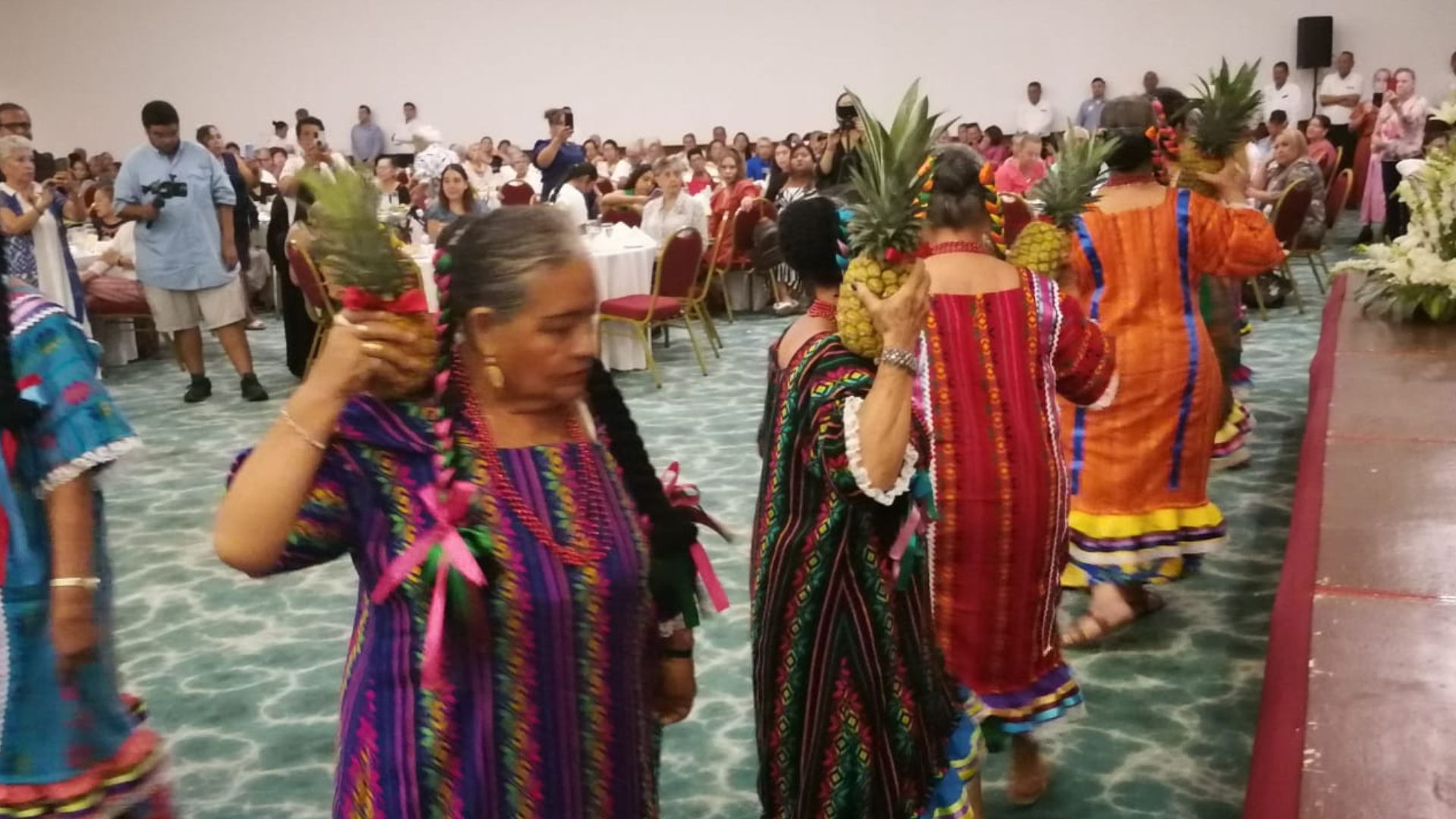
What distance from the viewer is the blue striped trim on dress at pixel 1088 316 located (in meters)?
3.39

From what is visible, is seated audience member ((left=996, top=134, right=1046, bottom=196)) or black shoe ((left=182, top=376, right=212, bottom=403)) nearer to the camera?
black shoe ((left=182, top=376, right=212, bottom=403))

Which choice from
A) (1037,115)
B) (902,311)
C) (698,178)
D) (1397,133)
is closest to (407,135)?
(698,178)

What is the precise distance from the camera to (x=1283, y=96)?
1502cm

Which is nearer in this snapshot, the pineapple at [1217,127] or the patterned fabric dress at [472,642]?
the patterned fabric dress at [472,642]

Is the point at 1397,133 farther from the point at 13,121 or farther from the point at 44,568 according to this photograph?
the point at 44,568

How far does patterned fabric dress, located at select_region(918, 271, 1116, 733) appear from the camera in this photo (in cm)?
244

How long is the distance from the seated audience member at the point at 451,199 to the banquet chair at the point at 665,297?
100cm

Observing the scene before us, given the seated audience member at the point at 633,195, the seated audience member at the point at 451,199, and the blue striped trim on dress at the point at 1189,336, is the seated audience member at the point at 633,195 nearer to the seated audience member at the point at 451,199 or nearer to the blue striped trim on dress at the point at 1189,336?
the seated audience member at the point at 451,199

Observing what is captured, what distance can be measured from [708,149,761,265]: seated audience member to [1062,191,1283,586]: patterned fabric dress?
518 cm

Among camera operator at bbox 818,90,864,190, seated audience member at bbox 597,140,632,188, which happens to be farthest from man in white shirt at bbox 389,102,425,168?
camera operator at bbox 818,90,864,190

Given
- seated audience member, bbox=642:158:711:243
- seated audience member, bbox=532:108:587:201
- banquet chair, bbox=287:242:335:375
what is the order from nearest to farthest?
banquet chair, bbox=287:242:335:375 → seated audience member, bbox=642:158:711:243 → seated audience member, bbox=532:108:587:201

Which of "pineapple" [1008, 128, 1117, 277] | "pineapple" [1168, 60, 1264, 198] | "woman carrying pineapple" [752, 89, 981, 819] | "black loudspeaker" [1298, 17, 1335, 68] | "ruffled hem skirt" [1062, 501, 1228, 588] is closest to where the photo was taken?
"woman carrying pineapple" [752, 89, 981, 819]

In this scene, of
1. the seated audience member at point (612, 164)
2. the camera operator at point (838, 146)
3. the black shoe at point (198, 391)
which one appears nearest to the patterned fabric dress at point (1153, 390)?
the camera operator at point (838, 146)

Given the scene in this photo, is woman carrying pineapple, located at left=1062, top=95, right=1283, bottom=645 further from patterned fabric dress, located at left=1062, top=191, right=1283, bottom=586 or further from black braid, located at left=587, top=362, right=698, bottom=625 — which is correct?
black braid, located at left=587, top=362, right=698, bottom=625
